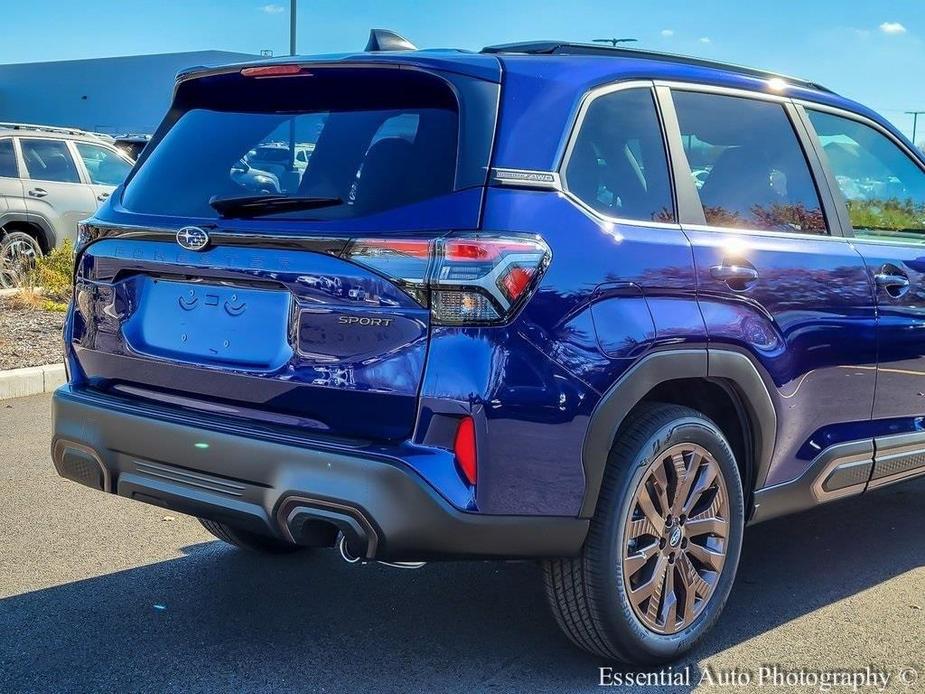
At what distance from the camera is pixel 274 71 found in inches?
131

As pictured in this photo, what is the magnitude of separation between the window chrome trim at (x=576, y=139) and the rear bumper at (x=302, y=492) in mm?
855

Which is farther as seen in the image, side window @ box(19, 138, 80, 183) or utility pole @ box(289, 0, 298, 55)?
utility pole @ box(289, 0, 298, 55)

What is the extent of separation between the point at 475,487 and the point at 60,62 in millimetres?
62797

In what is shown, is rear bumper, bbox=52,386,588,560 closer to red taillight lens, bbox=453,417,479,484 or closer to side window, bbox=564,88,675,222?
red taillight lens, bbox=453,417,479,484

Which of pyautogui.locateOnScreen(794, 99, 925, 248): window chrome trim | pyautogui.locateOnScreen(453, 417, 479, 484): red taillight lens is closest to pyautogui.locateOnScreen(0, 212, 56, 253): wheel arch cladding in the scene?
pyautogui.locateOnScreen(794, 99, 925, 248): window chrome trim

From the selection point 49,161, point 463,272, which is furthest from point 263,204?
point 49,161

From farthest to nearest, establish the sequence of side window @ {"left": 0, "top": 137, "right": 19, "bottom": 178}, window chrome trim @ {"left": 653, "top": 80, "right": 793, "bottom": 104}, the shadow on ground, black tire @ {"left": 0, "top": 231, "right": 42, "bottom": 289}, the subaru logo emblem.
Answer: side window @ {"left": 0, "top": 137, "right": 19, "bottom": 178} → black tire @ {"left": 0, "top": 231, "right": 42, "bottom": 289} → window chrome trim @ {"left": 653, "top": 80, "right": 793, "bottom": 104} → the shadow on ground → the subaru logo emblem

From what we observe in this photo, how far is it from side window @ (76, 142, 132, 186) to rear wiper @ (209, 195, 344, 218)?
389 inches

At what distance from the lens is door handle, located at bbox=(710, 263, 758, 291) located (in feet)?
11.0

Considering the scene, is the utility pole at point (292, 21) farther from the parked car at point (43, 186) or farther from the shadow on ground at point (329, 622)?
the shadow on ground at point (329, 622)

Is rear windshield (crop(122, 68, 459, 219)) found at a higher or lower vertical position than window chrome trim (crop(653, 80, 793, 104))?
lower

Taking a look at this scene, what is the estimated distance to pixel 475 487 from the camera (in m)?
2.81

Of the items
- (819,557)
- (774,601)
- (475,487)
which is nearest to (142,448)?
(475,487)

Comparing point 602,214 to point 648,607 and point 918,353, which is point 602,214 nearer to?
point 648,607
